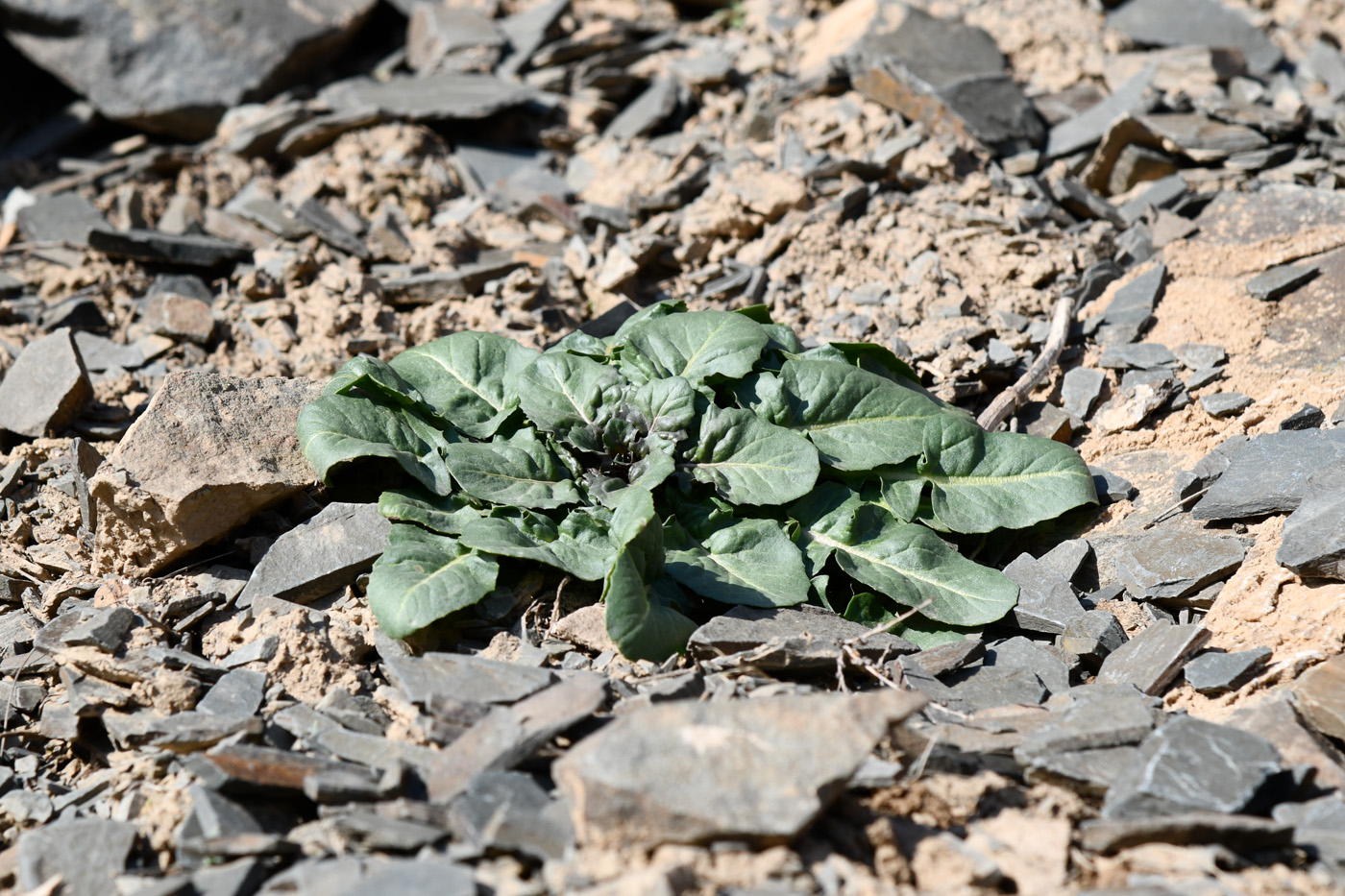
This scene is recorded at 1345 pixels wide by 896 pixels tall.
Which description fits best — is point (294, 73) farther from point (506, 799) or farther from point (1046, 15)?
point (506, 799)

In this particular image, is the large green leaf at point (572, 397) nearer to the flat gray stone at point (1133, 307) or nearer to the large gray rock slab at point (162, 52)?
the flat gray stone at point (1133, 307)

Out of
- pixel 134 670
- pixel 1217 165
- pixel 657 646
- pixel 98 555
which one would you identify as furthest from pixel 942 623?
pixel 1217 165

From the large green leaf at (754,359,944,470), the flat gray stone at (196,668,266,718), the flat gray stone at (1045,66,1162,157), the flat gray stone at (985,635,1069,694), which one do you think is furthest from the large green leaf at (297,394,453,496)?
the flat gray stone at (1045,66,1162,157)

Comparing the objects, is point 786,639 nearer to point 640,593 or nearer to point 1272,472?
point 640,593

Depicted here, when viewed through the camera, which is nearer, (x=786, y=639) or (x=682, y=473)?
(x=786, y=639)

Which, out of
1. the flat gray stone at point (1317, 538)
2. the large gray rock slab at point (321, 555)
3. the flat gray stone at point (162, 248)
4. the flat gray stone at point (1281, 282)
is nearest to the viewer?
the flat gray stone at point (1317, 538)

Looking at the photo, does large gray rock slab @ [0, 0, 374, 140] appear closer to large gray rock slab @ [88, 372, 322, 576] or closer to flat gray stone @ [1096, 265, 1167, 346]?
large gray rock slab @ [88, 372, 322, 576]

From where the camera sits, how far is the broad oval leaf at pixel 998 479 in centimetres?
397

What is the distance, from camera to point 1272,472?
12.4 ft

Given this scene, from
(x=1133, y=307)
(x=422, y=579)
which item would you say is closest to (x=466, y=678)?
(x=422, y=579)

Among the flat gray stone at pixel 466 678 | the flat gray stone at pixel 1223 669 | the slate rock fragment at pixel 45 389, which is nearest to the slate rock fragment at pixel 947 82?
the flat gray stone at pixel 1223 669

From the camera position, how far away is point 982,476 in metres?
4.11

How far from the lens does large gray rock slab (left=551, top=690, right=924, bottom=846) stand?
7.35 feet

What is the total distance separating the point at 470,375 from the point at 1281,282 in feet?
12.4
